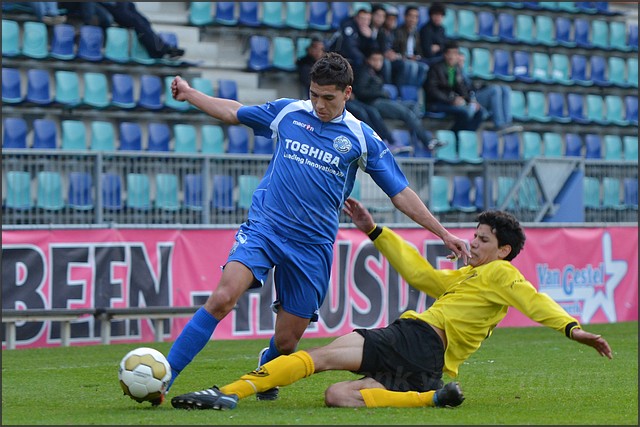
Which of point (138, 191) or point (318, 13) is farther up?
point (318, 13)

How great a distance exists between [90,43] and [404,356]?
1081cm

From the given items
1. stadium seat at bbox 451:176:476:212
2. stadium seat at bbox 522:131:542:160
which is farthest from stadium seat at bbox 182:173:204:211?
stadium seat at bbox 522:131:542:160

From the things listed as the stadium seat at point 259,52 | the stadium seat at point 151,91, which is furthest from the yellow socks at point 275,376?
the stadium seat at point 259,52

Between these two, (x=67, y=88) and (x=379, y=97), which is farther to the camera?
(x=379, y=97)

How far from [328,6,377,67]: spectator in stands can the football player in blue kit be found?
33.3ft

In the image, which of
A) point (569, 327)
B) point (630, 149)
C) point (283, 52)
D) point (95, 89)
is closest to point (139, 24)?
point (95, 89)

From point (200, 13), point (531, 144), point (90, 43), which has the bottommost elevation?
point (531, 144)

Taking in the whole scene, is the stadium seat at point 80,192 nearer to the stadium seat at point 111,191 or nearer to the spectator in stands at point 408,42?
the stadium seat at point 111,191

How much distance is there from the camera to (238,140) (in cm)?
1656

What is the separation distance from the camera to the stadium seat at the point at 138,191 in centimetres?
1320

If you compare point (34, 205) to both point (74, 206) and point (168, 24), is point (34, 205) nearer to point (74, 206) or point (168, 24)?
point (74, 206)

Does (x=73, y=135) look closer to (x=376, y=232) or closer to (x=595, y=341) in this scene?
(x=376, y=232)

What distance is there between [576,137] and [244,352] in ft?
36.6

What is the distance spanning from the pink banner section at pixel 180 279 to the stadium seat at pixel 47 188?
0.74 metres
